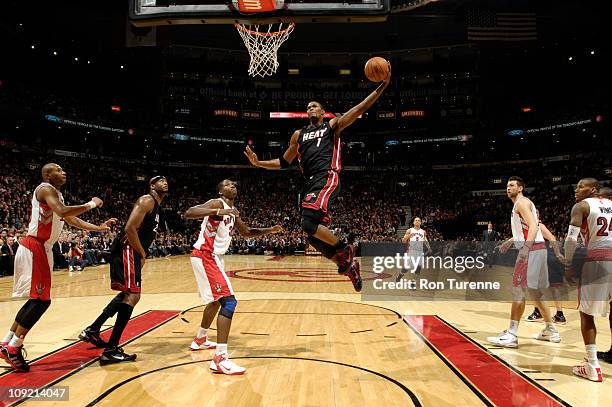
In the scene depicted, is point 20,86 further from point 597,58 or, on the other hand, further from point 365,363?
point 597,58

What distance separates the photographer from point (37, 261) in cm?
453

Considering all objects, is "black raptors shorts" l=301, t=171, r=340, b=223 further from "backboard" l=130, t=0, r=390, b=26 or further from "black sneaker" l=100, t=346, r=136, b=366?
"backboard" l=130, t=0, r=390, b=26

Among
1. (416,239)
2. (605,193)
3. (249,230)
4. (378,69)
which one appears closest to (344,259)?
(249,230)

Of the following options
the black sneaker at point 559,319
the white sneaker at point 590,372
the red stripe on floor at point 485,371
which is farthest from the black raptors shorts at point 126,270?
the black sneaker at point 559,319

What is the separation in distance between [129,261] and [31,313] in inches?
42.1

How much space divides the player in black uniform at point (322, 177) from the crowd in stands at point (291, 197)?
598 inches

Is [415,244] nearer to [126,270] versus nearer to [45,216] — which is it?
[126,270]

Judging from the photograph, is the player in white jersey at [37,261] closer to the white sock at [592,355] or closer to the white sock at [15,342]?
the white sock at [15,342]

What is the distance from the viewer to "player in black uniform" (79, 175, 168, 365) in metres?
4.90

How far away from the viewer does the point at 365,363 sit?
471cm

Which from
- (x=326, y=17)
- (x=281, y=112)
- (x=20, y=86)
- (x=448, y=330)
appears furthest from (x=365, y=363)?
(x=281, y=112)

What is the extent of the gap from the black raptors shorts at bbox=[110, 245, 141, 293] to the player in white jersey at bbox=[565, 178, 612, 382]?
4.60 metres

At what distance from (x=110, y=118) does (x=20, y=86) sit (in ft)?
19.5

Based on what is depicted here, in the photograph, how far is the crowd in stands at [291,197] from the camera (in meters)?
23.6
